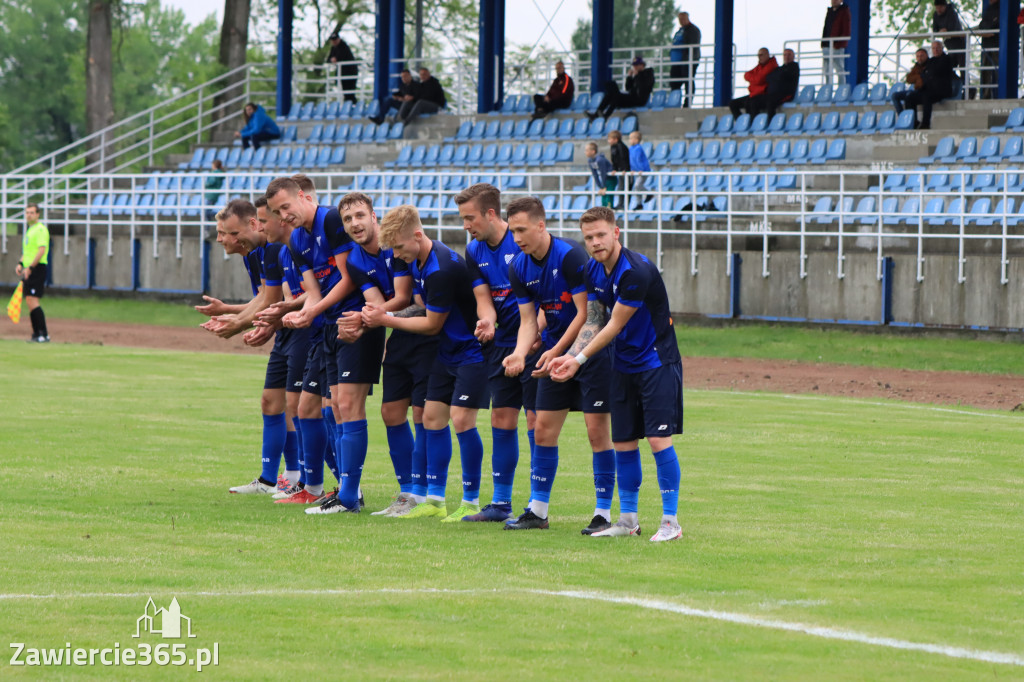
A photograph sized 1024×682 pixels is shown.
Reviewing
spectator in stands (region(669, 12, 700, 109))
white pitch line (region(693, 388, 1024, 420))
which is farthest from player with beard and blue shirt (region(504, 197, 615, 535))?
spectator in stands (region(669, 12, 700, 109))

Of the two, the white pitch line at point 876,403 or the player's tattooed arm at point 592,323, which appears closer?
the player's tattooed arm at point 592,323

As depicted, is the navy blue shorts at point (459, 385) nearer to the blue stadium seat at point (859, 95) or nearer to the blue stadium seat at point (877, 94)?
the blue stadium seat at point (877, 94)

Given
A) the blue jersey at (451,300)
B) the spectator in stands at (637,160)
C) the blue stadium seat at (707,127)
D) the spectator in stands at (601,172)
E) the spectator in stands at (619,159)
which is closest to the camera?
the blue jersey at (451,300)

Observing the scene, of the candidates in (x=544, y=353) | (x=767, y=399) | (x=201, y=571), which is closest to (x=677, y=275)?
(x=767, y=399)

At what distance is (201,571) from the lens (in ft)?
24.9

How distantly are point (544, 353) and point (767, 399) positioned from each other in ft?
31.2

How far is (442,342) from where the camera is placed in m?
9.65

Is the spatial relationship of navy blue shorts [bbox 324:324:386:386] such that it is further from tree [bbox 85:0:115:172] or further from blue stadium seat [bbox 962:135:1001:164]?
tree [bbox 85:0:115:172]

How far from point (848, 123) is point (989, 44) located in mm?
5338

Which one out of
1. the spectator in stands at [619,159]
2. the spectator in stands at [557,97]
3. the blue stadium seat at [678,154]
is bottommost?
the spectator in stands at [619,159]

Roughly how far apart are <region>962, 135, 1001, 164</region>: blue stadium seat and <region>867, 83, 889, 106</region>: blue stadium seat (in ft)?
16.1

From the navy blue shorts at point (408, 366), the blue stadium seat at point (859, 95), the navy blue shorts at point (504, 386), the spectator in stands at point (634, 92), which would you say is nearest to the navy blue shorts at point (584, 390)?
the navy blue shorts at point (504, 386)

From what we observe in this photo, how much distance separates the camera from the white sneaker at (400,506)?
9727mm

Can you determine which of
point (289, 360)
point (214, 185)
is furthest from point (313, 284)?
point (214, 185)
